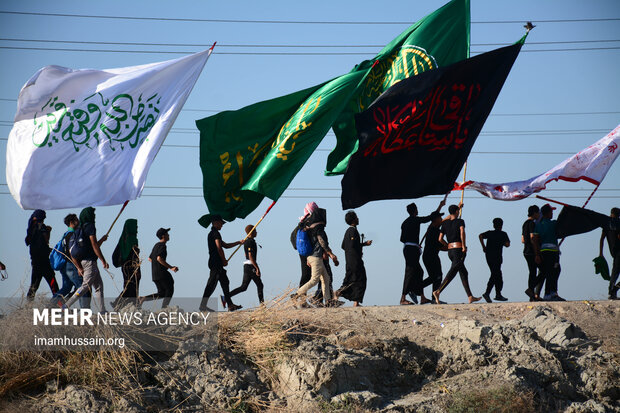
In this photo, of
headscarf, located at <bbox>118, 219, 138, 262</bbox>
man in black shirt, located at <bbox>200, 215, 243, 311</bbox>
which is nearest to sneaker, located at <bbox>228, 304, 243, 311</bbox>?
man in black shirt, located at <bbox>200, 215, 243, 311</bbox>

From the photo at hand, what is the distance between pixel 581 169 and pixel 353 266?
437 centimetres

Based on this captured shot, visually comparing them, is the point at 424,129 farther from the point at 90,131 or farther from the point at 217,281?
the point at 90,131

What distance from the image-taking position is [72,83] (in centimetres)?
1118

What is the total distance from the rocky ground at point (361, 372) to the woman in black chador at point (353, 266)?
1707mm

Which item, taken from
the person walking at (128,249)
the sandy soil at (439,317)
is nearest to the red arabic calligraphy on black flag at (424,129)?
the sandy soil at (439,317)

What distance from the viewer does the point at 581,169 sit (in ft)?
45.0

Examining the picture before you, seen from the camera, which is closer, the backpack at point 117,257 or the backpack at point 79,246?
the backpack at point 79,246

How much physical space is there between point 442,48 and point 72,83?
5.82 m

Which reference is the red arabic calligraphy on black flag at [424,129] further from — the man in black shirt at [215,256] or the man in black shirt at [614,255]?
the man in black shirt at [614,255]

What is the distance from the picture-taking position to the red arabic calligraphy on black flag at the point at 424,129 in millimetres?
11289

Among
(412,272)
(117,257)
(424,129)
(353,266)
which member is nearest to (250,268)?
(353,266)

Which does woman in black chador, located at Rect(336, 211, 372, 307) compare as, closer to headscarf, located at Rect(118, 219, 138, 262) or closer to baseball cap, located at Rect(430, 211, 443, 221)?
baseball cap, located at Rect(430, 211, 443, 221)

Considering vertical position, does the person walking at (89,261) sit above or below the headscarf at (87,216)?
below

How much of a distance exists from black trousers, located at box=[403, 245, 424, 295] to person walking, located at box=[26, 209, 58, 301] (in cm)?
547
